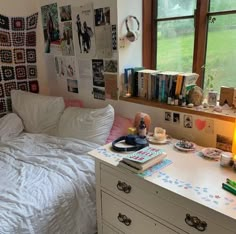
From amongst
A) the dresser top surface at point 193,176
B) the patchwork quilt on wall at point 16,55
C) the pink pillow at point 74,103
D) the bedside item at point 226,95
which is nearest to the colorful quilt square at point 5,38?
the patchwork quilt on wall at point 16,55

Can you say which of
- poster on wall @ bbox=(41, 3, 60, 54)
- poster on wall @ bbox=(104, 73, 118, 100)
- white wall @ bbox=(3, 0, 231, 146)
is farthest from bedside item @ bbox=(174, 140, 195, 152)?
poster on wall @ bbox=(41, 3, 60, 54)

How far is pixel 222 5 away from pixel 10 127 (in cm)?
181

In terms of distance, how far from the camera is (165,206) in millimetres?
1103

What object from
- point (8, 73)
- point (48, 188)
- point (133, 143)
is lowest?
point (48, 188)

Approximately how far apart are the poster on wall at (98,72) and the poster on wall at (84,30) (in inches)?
2.8

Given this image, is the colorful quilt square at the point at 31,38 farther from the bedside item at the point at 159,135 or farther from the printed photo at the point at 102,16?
the bedside item at the point at 159,135

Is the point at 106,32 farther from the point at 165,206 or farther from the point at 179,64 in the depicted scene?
the point at 165,206

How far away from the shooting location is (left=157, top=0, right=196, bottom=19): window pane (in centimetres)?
169

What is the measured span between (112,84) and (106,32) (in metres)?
0.38

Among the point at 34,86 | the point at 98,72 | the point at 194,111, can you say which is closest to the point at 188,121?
the point at 194,111

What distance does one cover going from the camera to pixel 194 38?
1698 millimetres

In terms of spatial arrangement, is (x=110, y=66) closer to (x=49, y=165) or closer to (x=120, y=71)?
(x=120, y=71)

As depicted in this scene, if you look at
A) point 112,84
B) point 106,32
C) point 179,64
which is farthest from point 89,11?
point 179,64

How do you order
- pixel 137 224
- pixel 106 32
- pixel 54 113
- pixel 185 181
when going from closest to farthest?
pixel 185 181
pixel 137 224
pixel 106 32
pixel 54 113
